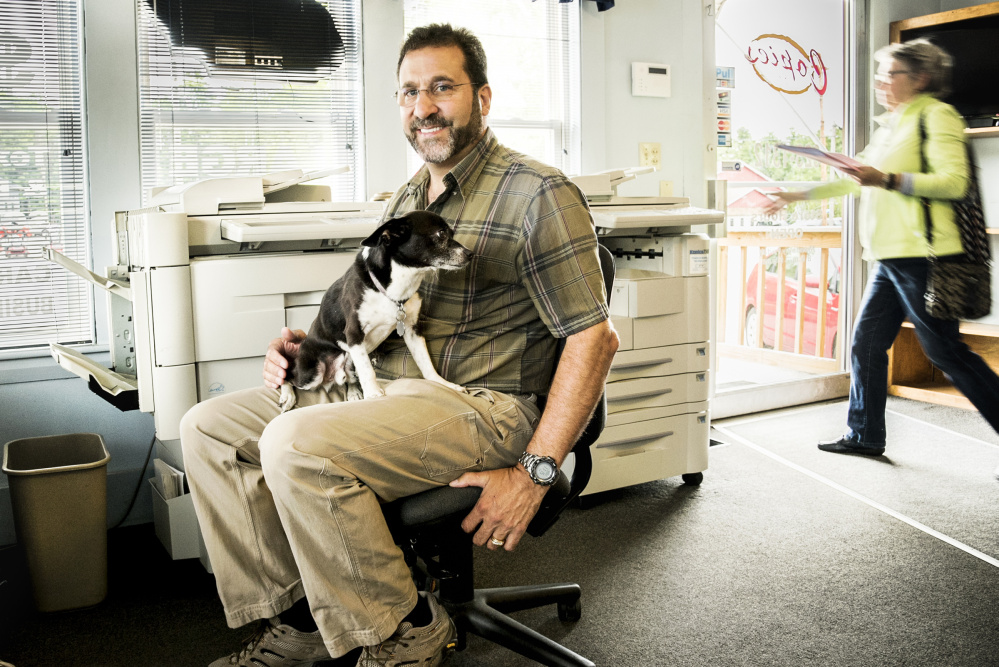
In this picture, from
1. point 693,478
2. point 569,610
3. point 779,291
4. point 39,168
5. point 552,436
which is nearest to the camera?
point 552,436

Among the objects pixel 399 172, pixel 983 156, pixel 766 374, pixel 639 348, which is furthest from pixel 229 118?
pixel 983 156

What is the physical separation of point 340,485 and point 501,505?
0.85 ft

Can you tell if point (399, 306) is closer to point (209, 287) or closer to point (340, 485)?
point (340, 485)

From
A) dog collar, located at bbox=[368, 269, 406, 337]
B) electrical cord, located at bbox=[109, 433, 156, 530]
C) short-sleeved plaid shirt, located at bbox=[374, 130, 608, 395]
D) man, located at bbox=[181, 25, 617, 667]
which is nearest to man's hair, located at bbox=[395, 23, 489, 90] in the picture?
man, located at bbox=[181, 25, 617, 667]

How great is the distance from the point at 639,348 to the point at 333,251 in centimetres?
101

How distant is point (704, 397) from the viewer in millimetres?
2697

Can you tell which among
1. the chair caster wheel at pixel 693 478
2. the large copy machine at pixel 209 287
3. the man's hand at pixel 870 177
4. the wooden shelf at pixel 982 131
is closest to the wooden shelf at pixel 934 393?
the wooden shelf at pixel 982 131

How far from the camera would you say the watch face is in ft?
4.27

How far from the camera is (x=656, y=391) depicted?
2602 millimetres

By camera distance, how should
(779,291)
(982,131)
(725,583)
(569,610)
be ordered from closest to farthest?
(569,610) < (725,583) < (982,131) < (779,291)

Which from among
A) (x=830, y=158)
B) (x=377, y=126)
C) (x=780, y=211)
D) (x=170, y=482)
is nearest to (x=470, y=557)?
(x=170, y=482)

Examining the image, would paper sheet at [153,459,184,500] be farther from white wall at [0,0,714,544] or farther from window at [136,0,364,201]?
window at [136,0,364,201]

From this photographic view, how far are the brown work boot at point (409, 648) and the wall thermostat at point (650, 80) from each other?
8.24ft

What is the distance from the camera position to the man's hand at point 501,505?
1282mm
